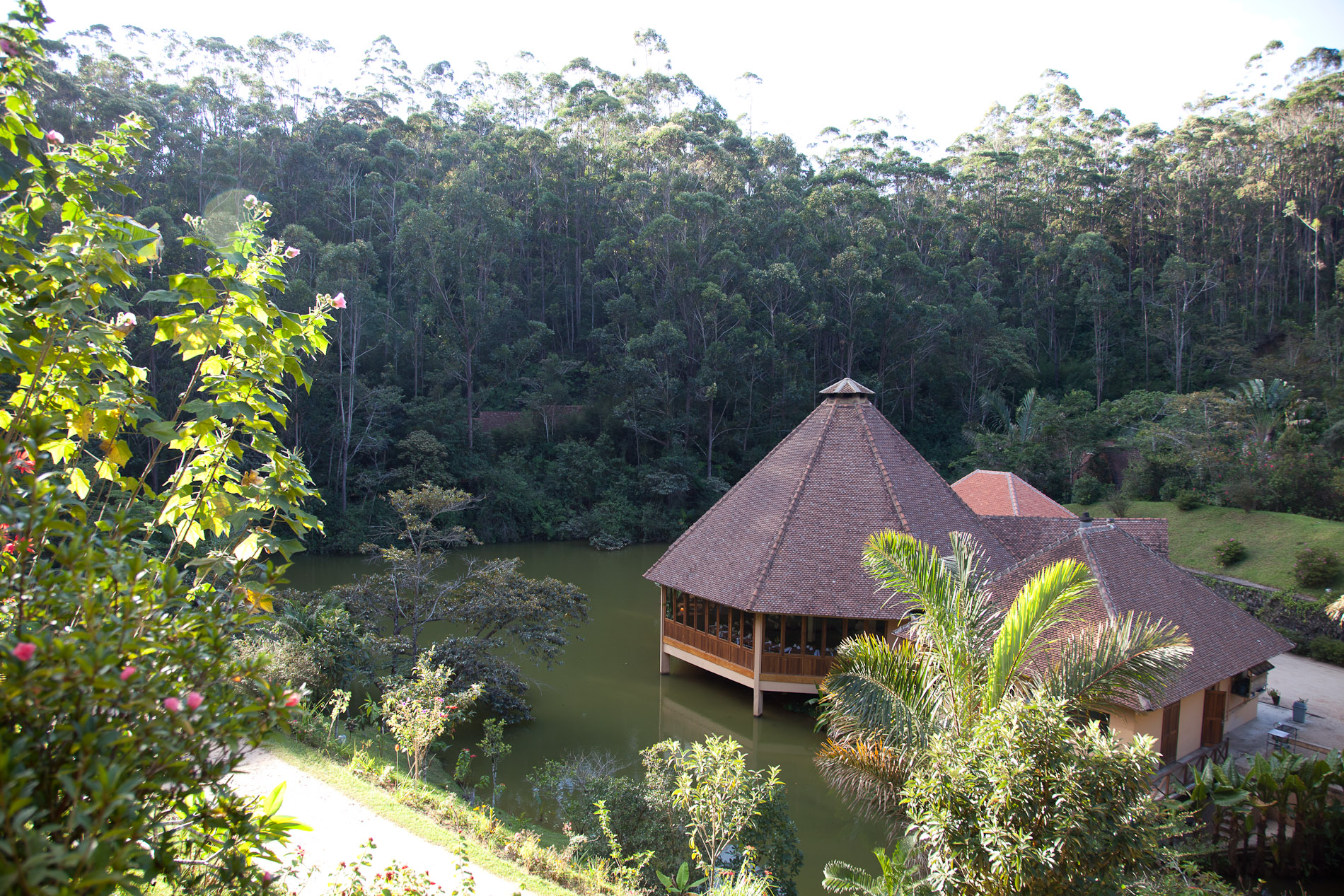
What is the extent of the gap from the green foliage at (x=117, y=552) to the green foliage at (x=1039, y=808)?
3.89m

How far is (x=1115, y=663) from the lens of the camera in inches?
217

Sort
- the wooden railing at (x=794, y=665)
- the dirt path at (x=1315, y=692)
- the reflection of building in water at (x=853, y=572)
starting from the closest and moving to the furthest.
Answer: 1. the reflection of building in water at (x=853, y=572)
2. the dirt path at (x=1315, y=692)
3. the wooden railing at (x=794, y=665)

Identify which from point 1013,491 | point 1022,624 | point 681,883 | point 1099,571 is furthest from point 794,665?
point 1013,491

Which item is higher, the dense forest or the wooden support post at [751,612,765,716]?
the dense forest

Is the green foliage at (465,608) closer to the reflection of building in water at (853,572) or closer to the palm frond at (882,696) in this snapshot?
the reflection of building in water at (853,572)

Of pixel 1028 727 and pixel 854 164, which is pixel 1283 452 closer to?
pixel 1028 727

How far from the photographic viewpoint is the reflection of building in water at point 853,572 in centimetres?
1095

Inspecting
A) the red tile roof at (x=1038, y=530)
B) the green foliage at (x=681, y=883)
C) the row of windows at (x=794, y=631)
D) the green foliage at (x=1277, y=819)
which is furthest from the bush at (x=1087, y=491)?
the green foliage at (x=681, y=883)

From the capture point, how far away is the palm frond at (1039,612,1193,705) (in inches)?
215

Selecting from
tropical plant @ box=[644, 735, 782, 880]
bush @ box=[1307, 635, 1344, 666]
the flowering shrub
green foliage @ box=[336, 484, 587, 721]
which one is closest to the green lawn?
bush @ box=[1307, 635, 1344, 666]

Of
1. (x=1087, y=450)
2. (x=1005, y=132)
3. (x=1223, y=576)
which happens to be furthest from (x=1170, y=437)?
(x=1005, y=132)

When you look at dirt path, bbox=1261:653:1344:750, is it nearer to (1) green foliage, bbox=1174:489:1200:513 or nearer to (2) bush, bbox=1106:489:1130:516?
(1) green foliage, bbox=1174:489:1200:513

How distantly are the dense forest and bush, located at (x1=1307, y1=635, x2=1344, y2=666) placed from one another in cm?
696

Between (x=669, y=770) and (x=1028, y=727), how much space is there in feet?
13.7
